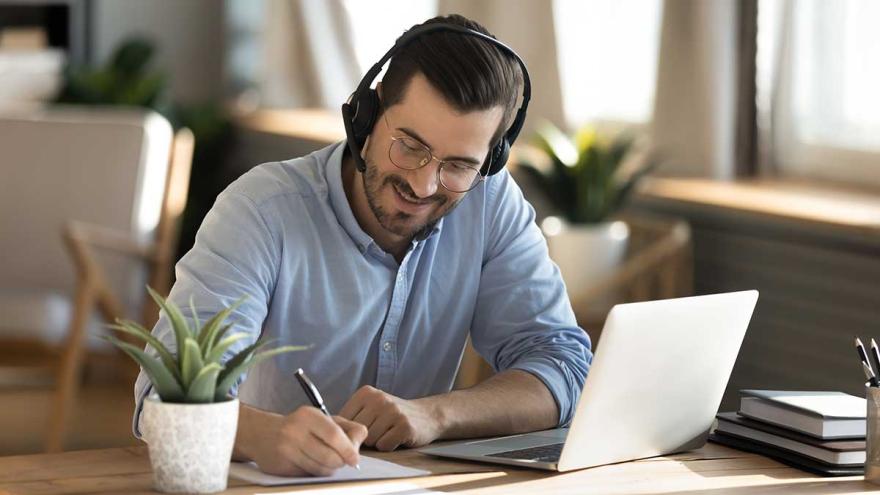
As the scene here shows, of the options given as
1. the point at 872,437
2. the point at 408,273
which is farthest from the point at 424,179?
the point at 872,437

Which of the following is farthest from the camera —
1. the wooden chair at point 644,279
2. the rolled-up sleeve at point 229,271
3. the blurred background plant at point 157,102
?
the blurred background plant at point 157,102

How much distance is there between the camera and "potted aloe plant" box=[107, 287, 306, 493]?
4.82 ft

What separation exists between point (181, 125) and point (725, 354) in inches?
177

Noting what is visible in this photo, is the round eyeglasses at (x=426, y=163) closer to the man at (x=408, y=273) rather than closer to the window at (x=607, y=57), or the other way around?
the man at (x=408, y=273)

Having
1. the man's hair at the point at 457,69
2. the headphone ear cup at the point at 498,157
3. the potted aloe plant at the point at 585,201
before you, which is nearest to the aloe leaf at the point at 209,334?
the man's hair at the point at 457,69

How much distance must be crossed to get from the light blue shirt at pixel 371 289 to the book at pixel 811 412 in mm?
283

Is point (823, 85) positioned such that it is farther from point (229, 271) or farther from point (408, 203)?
point (229, 271)

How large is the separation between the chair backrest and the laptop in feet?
8.79

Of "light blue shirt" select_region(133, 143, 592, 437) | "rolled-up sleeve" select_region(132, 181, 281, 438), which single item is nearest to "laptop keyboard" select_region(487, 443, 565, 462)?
"light blue shirt" select_region(133, 143, 592, 437)

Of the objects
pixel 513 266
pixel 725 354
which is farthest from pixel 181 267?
pixel 725 354

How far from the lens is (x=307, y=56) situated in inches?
235

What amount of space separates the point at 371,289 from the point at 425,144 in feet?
0.93

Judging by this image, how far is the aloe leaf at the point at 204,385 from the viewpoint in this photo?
146 centimetres

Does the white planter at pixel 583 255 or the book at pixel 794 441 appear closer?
the book at pixel 794 441
